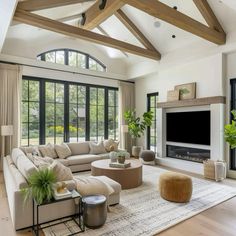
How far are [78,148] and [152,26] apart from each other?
429 centimetres

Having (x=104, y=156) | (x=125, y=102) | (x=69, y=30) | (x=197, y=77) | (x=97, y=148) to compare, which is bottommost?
(x=104, y=156)

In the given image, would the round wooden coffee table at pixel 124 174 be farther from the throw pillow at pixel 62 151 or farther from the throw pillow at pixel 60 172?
the throw pillow at pixel 62 151

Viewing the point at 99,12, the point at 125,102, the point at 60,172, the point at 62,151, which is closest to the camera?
the point at 60,172

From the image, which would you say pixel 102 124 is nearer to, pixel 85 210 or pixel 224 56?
pixel 224 56

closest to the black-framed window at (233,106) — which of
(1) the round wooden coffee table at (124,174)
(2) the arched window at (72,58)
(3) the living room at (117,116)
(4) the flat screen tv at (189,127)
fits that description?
(3) the living room at (117,116)

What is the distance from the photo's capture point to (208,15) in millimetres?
4727

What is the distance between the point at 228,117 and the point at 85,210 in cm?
427

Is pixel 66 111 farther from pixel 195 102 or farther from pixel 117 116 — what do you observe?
pixel 195 102

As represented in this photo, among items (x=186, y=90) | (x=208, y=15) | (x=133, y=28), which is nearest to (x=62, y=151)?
(x=186, y=90)

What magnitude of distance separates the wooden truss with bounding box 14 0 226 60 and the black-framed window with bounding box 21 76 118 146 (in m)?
2.17

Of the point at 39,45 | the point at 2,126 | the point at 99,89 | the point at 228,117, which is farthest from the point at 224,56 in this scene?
the point at 2,126

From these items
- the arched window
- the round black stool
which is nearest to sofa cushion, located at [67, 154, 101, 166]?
the round black stool

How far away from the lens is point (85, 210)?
8.38 ft

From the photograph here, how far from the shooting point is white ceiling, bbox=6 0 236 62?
4746mm
